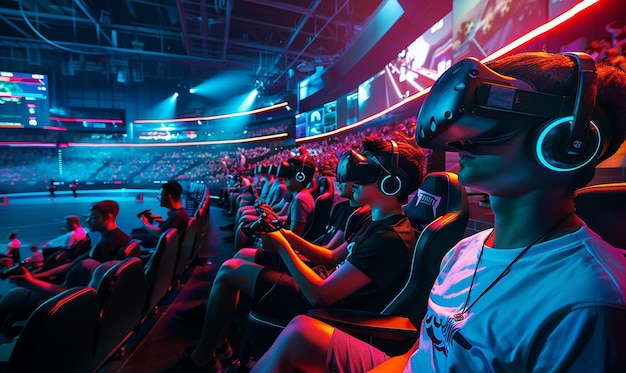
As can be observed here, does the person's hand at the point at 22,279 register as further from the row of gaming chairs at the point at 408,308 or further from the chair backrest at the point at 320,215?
the chair backrest at the point at 320,215

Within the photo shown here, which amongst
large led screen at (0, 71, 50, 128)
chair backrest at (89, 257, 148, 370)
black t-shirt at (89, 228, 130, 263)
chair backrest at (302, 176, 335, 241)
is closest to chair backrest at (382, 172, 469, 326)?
chair backrest at (89, 257, 148, 370)

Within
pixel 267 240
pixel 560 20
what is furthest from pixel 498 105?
pixel 560 20

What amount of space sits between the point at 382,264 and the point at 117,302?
4.77 feet

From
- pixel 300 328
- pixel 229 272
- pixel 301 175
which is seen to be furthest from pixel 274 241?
pixel 301 175

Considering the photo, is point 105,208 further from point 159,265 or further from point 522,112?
point 522,112

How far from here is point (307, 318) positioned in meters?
1.21

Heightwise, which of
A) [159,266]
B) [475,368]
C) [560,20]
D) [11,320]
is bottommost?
[11,320]

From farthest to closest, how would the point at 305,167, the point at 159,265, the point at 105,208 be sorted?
the point at 305,167 < the point at 105,208 < the point at 159,265

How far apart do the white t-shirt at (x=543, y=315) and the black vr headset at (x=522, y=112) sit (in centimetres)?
16

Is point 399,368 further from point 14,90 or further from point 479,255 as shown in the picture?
point 14,90

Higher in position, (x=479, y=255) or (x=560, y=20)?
(x=560, y=20)

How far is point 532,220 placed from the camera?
651mm

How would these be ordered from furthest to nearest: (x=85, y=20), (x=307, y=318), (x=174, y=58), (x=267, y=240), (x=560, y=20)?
1. (x=174, y=58)
2. (x=85, y=20)
3. (x=560, y=20)
4. (x=267, y=240)
5. (x=307, y=318)

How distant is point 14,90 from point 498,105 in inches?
847
